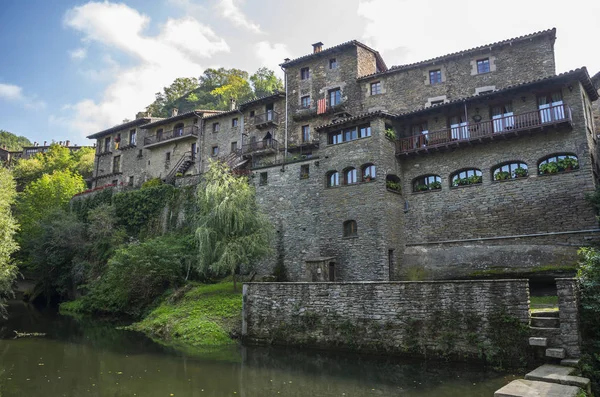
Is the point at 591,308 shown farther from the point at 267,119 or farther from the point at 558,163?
the point at 267,119

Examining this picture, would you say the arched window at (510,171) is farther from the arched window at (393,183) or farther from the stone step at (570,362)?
the stone step at (570,362)

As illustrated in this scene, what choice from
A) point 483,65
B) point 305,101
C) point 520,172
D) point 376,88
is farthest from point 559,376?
point 305,101

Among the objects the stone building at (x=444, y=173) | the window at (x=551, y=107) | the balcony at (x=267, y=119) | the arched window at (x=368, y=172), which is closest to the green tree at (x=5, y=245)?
the stone building at (x=444, y=173)

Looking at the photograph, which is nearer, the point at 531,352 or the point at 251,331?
the point at 531,352

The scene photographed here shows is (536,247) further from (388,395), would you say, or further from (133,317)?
(133,317)

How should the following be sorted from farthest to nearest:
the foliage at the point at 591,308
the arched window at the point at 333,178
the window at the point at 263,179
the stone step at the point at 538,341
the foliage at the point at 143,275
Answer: the window at the point at 263,179, the foliage at the point at 143,275, the arched window at the point at 333,178, the stone step at the point at 538,341, the foliage at the point at 591,308

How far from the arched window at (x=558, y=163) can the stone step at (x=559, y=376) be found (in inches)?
454

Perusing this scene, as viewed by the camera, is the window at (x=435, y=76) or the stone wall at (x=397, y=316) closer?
the stone wall at (x=397, y=316)

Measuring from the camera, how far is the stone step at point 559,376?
8.86 meters

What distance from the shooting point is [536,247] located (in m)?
19.0

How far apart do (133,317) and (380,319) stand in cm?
1678

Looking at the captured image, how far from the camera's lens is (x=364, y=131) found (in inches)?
927

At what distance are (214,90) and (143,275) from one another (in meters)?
37.8

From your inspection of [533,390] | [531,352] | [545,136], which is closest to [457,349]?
[531,352]
